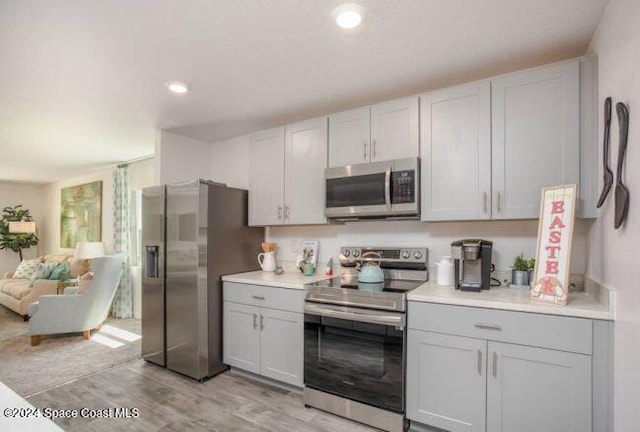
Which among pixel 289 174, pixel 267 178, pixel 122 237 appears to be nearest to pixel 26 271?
pixel 122 237

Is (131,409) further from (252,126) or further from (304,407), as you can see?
(252,126)

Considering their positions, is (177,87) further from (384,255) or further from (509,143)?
(509,143)

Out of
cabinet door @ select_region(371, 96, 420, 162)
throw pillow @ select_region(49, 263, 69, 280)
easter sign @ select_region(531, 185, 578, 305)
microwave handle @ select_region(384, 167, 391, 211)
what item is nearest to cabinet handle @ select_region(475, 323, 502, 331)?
easter sign @ select_region(531, 185, 578, 305)

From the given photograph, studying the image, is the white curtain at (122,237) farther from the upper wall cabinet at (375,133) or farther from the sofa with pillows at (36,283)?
the upper wall cabinet at (375,133)

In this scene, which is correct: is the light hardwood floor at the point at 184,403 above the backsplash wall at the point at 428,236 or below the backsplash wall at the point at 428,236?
below

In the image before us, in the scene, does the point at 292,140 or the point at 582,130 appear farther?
the point at 292,140

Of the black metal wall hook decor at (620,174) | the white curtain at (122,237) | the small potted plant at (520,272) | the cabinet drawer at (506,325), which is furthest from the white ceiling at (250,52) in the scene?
the white curtain at (122,237)

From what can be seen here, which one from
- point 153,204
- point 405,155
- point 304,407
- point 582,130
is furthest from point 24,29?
point 582,130

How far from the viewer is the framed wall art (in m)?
5.97

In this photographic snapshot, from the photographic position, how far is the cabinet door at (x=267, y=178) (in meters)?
3.13

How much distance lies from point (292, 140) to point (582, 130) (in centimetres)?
208

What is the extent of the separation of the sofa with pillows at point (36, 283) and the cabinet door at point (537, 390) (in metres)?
5.47

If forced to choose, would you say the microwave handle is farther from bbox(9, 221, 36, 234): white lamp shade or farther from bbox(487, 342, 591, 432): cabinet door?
bbox(9, 221, 36, 234): white lamp shade

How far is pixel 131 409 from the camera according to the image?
2.46 m
